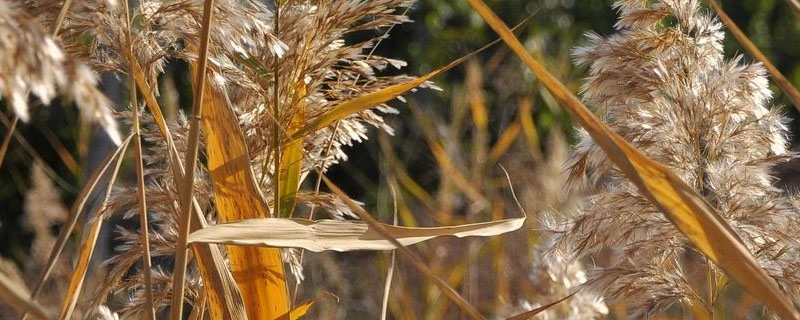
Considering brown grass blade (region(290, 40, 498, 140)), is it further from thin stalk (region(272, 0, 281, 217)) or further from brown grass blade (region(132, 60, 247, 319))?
brown grass blade (region(132, 60, 247, 319))

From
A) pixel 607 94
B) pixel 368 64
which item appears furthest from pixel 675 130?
pixel 368 64

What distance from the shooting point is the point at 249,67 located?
1266mm

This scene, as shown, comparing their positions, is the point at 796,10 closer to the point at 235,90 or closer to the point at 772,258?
the point at 772,258

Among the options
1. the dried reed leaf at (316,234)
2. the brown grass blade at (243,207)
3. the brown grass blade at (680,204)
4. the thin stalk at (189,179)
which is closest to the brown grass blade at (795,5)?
the brown grass blade at (680,204)

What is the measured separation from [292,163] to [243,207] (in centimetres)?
10

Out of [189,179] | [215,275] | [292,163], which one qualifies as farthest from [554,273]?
[189,179]

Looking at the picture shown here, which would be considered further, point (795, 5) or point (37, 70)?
point (795, 5)

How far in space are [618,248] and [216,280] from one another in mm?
464

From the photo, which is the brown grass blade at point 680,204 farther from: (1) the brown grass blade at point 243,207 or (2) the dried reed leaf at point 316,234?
(1) the brown grass blade at point 243,207

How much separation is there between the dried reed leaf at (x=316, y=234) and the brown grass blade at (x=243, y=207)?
0.42 feet


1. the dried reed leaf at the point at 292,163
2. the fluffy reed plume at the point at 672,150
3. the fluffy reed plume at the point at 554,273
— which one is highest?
the dried reed leaf at the point at 292,163

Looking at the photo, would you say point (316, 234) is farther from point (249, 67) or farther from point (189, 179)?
point (249, 67)

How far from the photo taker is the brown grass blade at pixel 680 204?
0.76 m

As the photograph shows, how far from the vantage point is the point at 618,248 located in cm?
127
